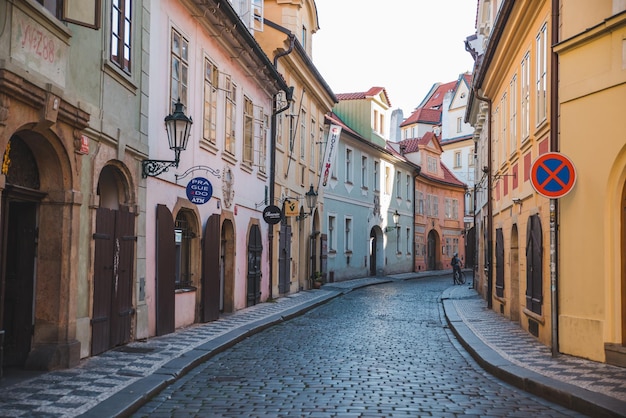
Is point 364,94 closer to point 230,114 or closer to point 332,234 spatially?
point 332,234

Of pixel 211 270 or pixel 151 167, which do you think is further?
pixel 211 270

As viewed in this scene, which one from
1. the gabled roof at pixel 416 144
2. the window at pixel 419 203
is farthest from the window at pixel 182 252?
the gabled roof at pixel 416 144

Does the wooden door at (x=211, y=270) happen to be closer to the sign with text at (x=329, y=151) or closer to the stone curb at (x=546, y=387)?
the stone curb at (x=546, y=387)

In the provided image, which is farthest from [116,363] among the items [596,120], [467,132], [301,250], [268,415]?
[467,132]

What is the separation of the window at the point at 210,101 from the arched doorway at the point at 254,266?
175 inches

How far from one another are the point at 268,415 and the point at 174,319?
22.8 ft

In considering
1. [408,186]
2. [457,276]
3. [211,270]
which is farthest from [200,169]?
[408,186]

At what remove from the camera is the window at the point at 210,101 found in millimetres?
15883

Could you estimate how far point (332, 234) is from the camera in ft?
113

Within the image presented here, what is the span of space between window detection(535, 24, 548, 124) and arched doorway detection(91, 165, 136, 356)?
7.08 meters

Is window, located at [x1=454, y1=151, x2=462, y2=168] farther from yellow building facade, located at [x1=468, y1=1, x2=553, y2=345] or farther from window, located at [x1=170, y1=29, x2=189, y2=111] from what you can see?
window, located at [x1=170, y1=29, x2=189, y2=111]

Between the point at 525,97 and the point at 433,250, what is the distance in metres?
39.0

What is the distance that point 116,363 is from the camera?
9828 mm

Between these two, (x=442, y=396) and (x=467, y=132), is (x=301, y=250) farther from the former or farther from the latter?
(x=467, y=132)
